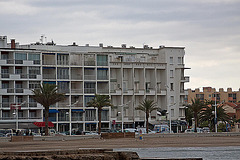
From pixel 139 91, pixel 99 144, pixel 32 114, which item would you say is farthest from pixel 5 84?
pixel 99 144

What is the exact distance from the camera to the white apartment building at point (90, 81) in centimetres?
9912

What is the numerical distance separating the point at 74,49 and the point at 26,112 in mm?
19336

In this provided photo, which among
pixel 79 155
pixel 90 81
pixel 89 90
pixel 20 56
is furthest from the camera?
pixel 89 90

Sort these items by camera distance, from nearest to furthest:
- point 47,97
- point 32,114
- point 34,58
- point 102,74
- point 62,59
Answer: point 47,97
point 32,114
point 34,58
point 62,59
point 102,74

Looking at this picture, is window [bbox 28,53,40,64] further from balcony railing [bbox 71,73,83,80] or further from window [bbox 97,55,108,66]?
window [bbox 97,55,108,66]

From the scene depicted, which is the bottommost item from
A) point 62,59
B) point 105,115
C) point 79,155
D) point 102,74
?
point 105,115

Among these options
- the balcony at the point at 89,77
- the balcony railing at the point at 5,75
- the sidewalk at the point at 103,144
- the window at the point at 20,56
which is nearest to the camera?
the sidewalk at the point at 103,144

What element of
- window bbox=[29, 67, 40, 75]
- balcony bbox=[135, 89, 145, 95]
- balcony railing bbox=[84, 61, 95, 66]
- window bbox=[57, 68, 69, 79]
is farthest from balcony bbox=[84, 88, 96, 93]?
window bbox=[29, 67, 40, 75]

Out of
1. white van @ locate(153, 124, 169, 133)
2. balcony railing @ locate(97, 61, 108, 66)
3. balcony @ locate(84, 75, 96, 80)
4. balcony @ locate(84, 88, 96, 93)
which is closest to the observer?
white van @ locate(153, 124, 169, 133)

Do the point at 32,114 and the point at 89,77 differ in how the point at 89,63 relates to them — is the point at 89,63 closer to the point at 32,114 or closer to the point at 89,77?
the point at 89,77

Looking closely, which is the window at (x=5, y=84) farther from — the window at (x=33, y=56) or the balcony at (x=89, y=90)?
the balcony at (x=89, y=90)

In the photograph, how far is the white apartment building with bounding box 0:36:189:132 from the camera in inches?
3903

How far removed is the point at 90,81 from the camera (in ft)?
350

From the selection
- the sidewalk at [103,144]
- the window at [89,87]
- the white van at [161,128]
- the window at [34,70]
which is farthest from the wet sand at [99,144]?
the window at [89,87]
